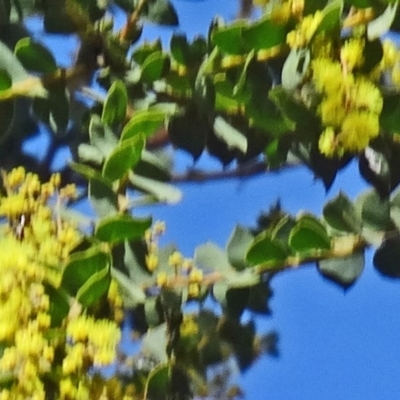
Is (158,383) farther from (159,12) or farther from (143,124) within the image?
(159,12)

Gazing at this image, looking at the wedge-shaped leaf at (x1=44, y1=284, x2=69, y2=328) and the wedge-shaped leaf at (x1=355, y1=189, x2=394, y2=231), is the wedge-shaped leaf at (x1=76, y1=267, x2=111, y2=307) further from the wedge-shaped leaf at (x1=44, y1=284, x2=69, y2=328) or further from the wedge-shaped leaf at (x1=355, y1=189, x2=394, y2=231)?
the wedge-shaped leaf at (x1=355, y1=189, x2=394, y2=231)

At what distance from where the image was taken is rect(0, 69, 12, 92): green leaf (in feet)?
1.67

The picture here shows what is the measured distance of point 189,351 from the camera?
0.53 metres

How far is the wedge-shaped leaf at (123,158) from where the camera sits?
1.46ft

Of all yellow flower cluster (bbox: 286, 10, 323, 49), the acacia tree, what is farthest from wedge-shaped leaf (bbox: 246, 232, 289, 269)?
yellow flower cluster (bbox: 286, 10, 323, 49)

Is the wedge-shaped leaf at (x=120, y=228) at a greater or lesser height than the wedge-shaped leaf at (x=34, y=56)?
lesser

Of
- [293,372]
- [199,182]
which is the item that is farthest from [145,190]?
[293,372]

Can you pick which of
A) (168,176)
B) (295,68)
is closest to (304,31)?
(295,68)

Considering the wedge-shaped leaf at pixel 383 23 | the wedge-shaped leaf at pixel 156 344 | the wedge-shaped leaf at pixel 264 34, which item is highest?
the wedge-shaped leaf at pixel 383 23

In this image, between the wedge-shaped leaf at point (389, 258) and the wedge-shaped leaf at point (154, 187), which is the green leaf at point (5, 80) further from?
the wedge-shaped leaf at point (389, 258)

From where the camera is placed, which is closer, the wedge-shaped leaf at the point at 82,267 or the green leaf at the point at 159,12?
the wedge-shaped leaf at the point at 82,267

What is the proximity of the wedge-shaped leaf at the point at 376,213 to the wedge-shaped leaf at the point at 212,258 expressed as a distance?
0.28 ft

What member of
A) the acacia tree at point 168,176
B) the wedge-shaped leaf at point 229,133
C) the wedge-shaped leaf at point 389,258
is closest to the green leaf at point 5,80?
the acacia tree at point 168,176

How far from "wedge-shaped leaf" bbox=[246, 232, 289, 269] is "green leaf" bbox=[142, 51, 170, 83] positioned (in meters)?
0.12
